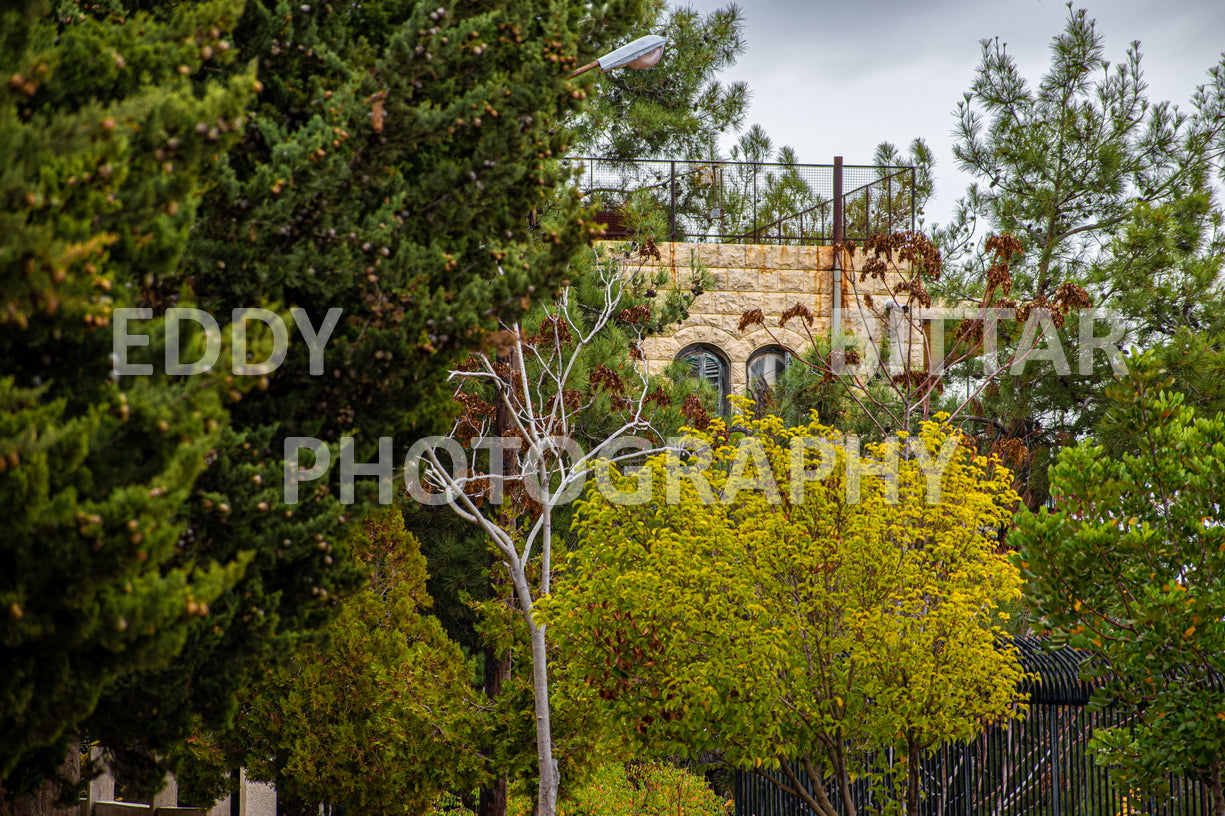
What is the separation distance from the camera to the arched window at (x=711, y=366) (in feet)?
48.0

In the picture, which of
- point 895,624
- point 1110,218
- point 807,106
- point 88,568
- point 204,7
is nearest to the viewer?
point 88,568

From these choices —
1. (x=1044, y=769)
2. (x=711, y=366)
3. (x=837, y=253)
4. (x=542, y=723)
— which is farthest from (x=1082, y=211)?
(x=542, y=723)

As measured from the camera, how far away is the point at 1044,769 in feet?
29.9

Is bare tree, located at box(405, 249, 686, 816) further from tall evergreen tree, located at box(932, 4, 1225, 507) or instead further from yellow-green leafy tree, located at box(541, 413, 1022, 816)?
tall evergreen tree, located at box(932, 4, 1225, 507)

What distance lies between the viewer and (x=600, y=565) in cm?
879

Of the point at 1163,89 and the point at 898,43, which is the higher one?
the point at 898,43

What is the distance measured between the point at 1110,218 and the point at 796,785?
1022cm

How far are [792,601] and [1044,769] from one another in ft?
8.97

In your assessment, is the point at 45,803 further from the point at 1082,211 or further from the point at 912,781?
the point at 1082,211

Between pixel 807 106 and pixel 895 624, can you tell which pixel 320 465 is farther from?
pixel 807 106

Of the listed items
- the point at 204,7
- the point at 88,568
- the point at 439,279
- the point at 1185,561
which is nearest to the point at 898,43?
the point at 1185,561

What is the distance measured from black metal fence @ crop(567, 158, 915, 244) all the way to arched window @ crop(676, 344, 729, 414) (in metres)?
1.48

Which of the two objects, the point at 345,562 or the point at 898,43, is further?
the point at 898,43

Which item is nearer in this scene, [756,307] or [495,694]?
[495,694]
